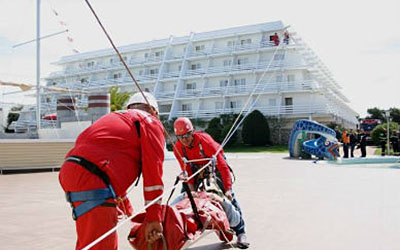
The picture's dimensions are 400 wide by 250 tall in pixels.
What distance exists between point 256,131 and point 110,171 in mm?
40944

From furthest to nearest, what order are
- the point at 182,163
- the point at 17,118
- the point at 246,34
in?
the point at 17,118 → the point at 246,34 → the point at 182,163

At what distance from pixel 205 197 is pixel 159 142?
5.67 feet

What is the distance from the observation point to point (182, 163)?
188 inches

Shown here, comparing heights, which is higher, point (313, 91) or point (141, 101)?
point (313, 91)

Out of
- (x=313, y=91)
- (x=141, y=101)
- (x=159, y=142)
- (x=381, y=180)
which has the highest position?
(x=313, y=91)

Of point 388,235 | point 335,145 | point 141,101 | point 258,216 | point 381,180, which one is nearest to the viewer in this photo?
point 141,101

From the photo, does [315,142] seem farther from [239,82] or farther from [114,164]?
[239,82]

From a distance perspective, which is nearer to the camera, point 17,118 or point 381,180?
point 381,180

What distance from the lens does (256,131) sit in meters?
43.2

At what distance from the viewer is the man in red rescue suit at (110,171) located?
2.70 m

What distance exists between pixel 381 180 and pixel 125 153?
35.4 ft

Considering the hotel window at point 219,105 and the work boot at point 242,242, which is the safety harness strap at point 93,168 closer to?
the work boot at point 242,242

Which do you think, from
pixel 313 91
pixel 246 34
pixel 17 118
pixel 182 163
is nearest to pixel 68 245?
pixel 182 163

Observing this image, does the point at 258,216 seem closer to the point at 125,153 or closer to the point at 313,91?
the point at 125,153
